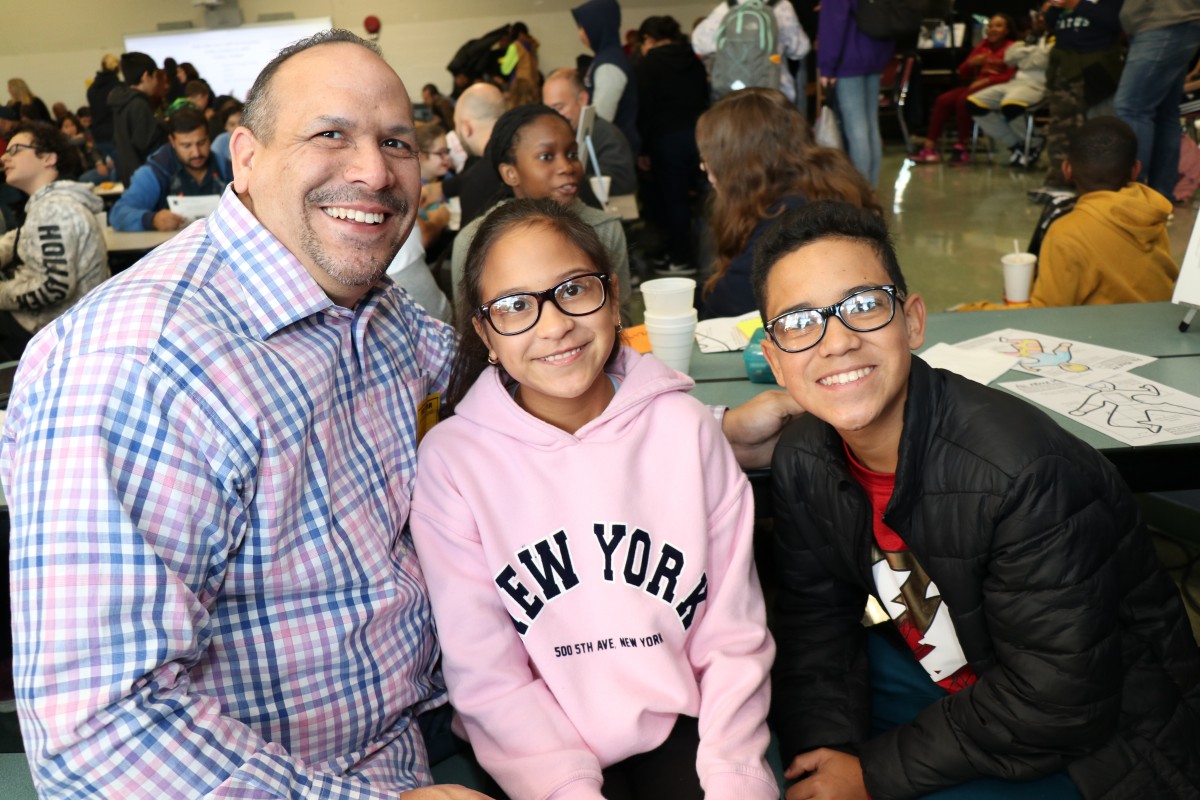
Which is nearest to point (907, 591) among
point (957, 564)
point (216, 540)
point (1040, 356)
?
point (957, 564)

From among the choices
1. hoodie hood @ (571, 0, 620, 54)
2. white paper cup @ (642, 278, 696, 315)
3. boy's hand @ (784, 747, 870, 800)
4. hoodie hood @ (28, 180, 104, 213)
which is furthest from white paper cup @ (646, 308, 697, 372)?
hoodie hood @ (571, 0, 620, 54)

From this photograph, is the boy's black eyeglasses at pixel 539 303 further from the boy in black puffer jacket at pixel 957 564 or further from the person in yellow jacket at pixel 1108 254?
the person in yellow jacket at pixel 1108 254

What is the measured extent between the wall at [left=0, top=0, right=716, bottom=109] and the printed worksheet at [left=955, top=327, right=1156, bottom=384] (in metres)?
11.8

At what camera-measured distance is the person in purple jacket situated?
612 cm

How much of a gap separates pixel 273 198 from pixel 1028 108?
955 cm

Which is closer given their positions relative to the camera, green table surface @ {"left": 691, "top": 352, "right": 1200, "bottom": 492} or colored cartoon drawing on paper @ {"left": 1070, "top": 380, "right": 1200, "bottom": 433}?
green table surface @ {"left": 691, "top": 352, "right": 1200, "bottom": 492}

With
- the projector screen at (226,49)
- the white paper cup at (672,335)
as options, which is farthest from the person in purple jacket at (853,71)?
the projector screen at (226,49)

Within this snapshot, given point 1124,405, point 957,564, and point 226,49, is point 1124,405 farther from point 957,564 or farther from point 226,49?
point 226,49

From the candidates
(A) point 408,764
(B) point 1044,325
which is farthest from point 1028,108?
(A) point 408,764

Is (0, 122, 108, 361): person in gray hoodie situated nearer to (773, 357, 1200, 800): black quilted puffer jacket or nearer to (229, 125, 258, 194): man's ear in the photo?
(229, 125, 258, 194): man's ear

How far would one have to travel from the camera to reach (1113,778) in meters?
1.43

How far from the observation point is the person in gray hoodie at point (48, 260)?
4.11 meters

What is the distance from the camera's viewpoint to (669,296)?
2.23 meters

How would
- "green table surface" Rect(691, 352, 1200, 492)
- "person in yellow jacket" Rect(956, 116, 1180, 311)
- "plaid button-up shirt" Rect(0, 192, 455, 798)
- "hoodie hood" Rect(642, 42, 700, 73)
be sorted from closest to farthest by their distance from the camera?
"plaid button-up shirt" Rect(0, 192, 455, 798) → "green table surface" Rect(691, 352, 1200, 492) → "person in yellow jacket" Rect(956, 116, 1180, 311) → "hoodie hood" Rect(642, 42, 700, 73)
